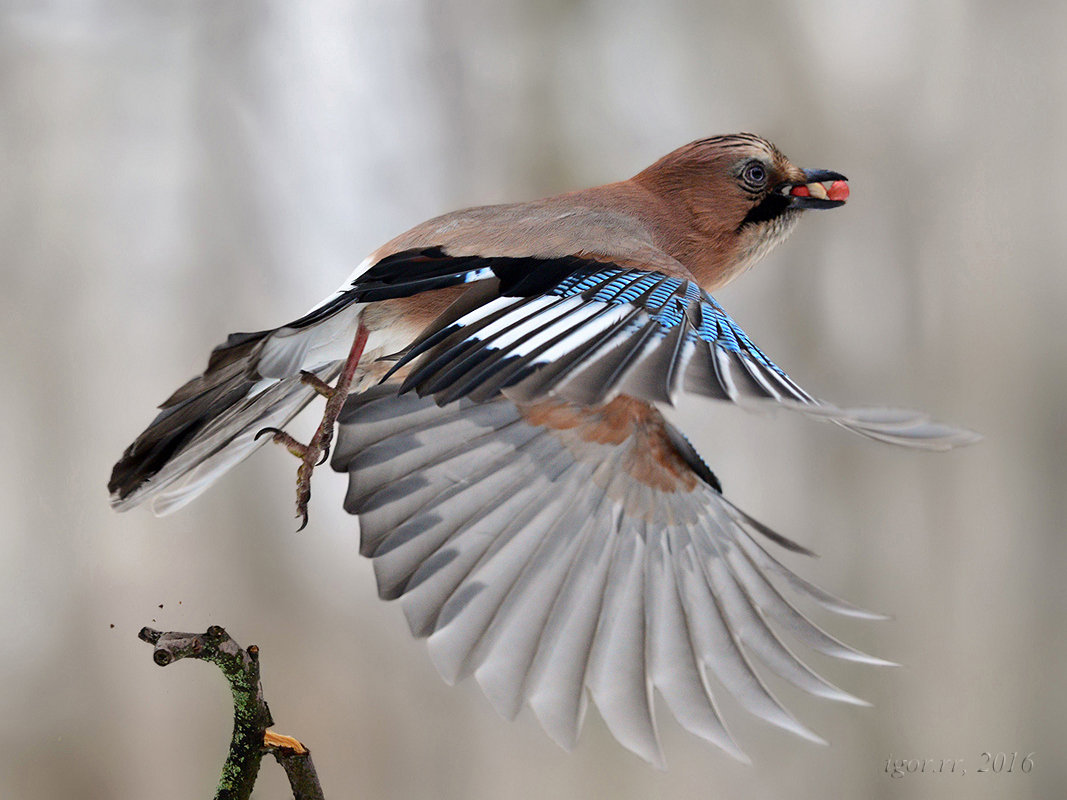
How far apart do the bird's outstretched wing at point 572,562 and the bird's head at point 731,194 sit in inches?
10.2

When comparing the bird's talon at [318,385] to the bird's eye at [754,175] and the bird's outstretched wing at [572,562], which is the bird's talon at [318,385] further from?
the bird's eye at [754,175]

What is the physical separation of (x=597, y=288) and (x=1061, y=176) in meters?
1.58

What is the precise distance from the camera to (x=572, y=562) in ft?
3.71

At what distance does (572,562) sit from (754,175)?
1.75 feet

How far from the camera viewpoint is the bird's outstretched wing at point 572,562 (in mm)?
1028

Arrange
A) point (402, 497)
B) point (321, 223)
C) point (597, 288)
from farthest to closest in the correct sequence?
point (321, 223), point (402, 497), point (597, 288)

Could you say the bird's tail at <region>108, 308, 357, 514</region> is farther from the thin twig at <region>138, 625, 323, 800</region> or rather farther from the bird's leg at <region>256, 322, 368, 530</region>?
the thin twig at <region>138, 625, 323, 800</region>

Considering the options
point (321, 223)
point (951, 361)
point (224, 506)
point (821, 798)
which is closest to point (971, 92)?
point (951, 361)

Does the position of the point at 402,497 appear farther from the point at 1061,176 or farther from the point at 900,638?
the point at 1061,176

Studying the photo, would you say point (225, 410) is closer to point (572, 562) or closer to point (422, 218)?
point (572, 562)

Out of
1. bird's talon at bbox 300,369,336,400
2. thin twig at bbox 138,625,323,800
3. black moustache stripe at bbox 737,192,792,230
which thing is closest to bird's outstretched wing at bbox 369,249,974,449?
bird's talon at bbox 300,369,336,400

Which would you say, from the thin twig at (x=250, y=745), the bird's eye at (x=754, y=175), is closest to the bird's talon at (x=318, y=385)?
the thin twig at (x=250, y=745)

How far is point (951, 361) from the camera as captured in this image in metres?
2.04

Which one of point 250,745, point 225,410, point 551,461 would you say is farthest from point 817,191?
point 250,745
